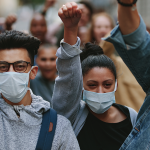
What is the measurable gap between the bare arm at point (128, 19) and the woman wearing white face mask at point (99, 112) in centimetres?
91

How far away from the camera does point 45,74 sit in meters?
4.13

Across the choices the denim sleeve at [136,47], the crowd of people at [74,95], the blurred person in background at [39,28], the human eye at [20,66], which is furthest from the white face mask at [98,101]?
the blurred person in background at [39,28]

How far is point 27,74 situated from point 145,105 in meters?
1.08

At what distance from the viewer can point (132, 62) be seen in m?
1.52

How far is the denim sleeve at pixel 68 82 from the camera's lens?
6.49 ft

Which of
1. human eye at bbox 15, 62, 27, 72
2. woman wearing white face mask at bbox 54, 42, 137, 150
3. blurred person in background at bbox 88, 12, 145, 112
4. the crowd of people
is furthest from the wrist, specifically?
blurred person in background at bbox 88, 12, 145, 112

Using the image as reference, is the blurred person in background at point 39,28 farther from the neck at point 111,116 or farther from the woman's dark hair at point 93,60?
the neck at point 111,116

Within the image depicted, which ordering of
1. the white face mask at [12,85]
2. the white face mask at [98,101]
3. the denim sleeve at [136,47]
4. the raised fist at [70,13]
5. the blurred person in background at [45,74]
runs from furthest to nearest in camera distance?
A: the blurred person in background at [45,74]
the white face mask at [98,101]
the white face mask at [12,85]
the raised fist at [70,13]
the denim sleeve at [136,47]

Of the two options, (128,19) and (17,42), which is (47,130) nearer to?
(17,42)

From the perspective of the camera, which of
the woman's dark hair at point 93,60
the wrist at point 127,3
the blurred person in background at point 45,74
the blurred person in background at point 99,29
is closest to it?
the wrist at point 127,3

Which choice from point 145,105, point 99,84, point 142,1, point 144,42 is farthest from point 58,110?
point 142,1

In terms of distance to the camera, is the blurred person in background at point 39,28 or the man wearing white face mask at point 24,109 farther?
the blurred person in background at point 39,28

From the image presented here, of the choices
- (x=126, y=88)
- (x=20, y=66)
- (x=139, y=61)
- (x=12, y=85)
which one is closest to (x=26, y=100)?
(x=12, y=85)

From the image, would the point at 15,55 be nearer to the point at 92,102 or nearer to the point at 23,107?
the point at 23,107
